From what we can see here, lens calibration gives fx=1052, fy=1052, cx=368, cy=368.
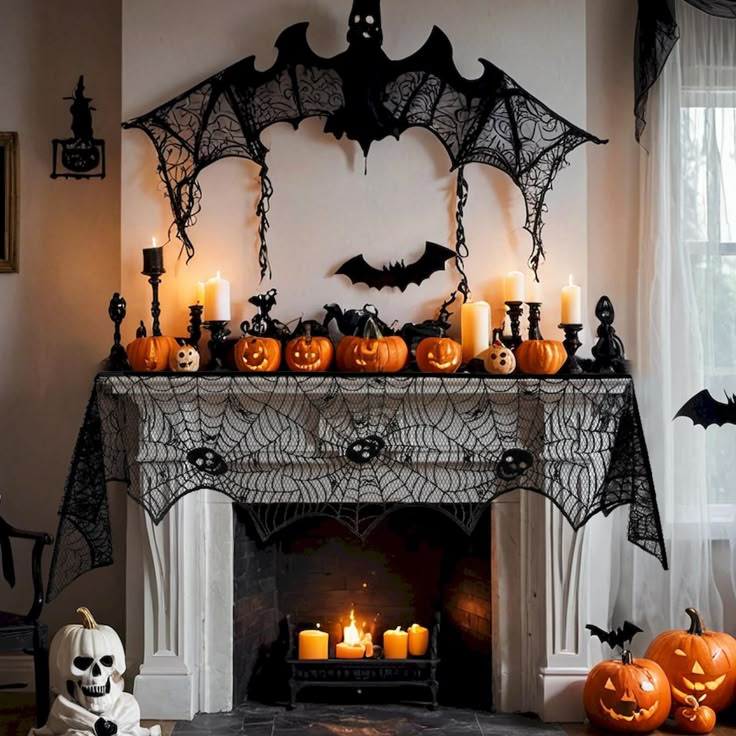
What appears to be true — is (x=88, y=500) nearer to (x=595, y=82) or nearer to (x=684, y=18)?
(x=595, y=82)

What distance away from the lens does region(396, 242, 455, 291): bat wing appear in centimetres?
344

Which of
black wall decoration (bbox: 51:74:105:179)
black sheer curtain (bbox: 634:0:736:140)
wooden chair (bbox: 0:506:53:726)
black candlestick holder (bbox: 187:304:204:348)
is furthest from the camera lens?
black wall decoration (bbox: 51:74:105:179)

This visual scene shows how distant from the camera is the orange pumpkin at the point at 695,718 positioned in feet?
10.5

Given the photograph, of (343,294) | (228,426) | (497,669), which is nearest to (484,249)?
(343,294)

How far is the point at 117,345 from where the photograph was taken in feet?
11.0

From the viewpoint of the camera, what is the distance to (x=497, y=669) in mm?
3438

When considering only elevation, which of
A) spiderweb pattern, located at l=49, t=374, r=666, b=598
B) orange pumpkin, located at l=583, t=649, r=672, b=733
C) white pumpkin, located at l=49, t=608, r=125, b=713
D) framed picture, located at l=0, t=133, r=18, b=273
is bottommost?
orange pumpkin, located at l=583, t=649, r=672, b=733

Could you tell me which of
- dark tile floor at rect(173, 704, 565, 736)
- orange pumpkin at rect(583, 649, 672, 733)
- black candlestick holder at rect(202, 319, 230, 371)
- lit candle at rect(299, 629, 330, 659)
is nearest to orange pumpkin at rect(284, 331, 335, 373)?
black candlestick holder at rect(202, 319, 230, 371)

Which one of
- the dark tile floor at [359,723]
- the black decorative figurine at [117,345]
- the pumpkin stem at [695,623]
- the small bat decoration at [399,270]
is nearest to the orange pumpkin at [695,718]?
the pumpkin stem at [695,623]

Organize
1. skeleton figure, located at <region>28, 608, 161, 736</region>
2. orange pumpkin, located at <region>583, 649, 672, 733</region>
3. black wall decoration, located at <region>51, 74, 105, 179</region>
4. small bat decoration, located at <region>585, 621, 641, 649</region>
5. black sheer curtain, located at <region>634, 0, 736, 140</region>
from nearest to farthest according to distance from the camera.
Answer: skeleton figure, located at <region>28, 608, 161, 736</region> < orange pumpkin, located at <region>583, 649, 672, 733</region> < small bat decoration, located at <region>585, 621, 641, 649</region> < black sheer curtain, located at <region>634, 0, 736, 140</region> < black wall decoration, located at <region>51, 74, 105, 179</region>

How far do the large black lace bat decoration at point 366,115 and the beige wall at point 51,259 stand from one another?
0.40 m

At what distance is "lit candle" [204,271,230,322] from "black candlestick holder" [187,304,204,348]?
0.14 feet

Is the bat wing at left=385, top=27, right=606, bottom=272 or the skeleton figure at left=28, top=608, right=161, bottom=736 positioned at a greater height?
the bat wing at left=385, top=27, right=606, bottom=272

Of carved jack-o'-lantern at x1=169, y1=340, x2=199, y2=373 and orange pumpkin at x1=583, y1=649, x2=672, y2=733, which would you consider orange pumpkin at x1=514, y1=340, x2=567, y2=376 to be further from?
carved jack-o'-lantern at x1=169, y1=340, x2=199, y2=373
